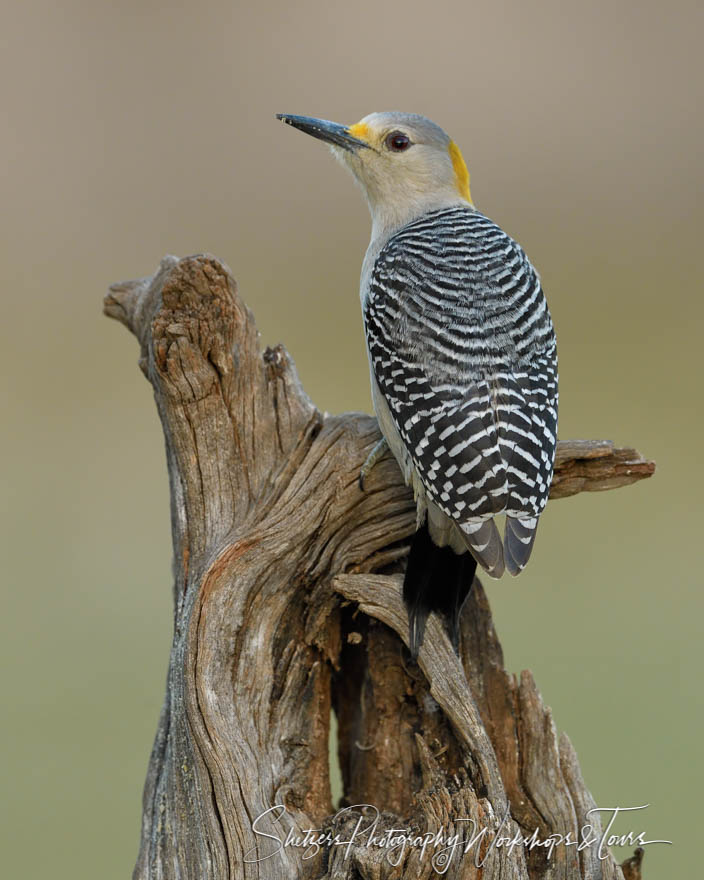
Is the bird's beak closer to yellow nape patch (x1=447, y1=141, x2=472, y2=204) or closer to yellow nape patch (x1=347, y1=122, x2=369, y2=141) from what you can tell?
yellow nape patch (x1=347, y1=122, x2=369, y2=141)

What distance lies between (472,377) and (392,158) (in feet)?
3.68

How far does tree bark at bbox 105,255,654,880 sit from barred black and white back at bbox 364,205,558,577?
0.28 meters

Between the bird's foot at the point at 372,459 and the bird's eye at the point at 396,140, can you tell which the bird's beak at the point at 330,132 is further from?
the bird's foot at the point at 372,459

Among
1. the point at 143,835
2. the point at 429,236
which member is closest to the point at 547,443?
the point at 429,236

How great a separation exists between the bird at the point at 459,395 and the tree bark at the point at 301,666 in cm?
15

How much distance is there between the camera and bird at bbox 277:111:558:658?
8.38 feet

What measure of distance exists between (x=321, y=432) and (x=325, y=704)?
2.61 ft

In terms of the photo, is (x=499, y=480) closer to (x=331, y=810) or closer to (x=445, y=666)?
(x=445, y=666)

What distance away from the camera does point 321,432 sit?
3.01m

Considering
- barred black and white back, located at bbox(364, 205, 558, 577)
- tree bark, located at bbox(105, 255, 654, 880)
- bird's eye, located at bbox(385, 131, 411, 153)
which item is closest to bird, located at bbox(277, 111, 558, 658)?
barred black and white back, located at bbox(364, 205, 558, 577)

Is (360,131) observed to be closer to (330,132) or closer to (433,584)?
(330,132)

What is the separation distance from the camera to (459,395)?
2.67m

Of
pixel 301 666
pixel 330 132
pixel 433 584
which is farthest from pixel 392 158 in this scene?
pixel 301 666

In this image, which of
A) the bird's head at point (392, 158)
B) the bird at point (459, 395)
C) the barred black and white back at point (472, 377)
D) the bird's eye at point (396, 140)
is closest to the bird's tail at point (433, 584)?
the bird at point (459, 395)
